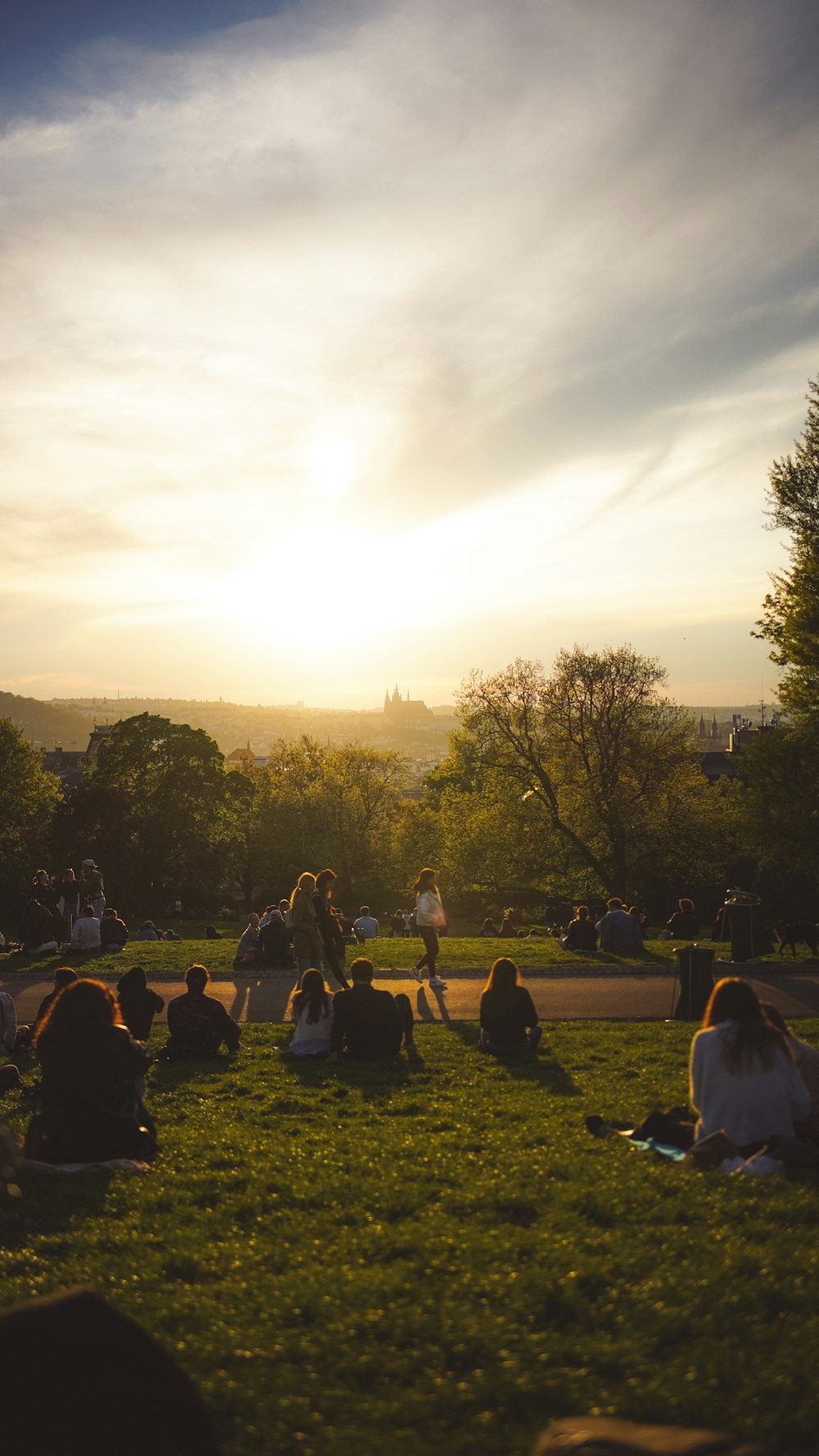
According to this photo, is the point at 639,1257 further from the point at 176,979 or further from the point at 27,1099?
the point at 176,979

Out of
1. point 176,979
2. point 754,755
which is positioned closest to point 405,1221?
point 176,979

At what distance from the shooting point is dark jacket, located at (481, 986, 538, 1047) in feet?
39.5

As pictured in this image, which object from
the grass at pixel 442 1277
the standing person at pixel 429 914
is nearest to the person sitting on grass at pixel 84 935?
the standing person at pixel 429 914

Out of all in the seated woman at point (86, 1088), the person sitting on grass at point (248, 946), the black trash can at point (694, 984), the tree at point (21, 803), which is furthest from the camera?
the tree at point (21, 803)

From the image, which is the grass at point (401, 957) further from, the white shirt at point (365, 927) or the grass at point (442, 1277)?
the grass at point (442, 1277)

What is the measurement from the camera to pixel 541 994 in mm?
16844

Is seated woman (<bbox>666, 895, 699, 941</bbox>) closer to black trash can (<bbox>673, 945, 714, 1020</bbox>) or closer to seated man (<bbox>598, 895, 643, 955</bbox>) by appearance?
seated man (<bbox>598, 895, 643, 955</bbox>)

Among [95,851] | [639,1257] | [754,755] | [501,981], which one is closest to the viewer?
[639,1257]

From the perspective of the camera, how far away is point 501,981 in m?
12.0

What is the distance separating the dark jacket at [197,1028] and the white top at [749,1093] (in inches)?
272

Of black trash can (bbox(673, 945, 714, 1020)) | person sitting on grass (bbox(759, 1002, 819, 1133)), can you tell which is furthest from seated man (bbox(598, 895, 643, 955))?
person sitting on grass (bbox(759, 1002, 819, 1133))

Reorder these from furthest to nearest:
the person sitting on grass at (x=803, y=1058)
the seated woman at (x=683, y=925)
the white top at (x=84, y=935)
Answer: the seated woman at (x=683, y=925) → the white top at (x=84, y=935) → the person sitting on grass at (x=803, y=1058)

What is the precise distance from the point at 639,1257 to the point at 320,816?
2310 inches

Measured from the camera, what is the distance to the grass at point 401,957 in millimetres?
19422
